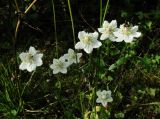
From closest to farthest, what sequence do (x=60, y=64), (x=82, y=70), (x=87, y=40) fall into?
(x=87, y=40)
(x=60, y=64)
(x=82, y=70)

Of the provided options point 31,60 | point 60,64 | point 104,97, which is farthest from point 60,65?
point 104,97

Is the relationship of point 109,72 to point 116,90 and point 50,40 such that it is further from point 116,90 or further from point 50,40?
point 50,40

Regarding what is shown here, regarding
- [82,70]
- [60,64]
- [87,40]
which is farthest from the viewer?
[82,70]

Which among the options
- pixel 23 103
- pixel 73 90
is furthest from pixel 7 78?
pixel 73 90

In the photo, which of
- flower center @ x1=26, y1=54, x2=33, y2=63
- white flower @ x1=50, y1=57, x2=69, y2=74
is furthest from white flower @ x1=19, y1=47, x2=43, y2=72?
white flower @ x1=50, y1=57, x2=69, y2=74

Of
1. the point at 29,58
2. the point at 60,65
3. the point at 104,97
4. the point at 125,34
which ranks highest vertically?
the point at 125,34

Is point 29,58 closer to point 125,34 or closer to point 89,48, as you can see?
point 89,48

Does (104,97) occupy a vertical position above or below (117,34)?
below

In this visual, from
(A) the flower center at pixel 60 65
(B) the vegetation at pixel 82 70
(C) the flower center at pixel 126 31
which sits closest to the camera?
(C) the flower center at pixel 126 31

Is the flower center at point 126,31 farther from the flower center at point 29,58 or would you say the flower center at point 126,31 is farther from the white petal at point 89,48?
the flower center at point 29,58

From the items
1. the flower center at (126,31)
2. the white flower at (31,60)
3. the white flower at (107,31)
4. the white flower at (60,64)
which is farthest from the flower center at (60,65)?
the flower center at (126,31)
